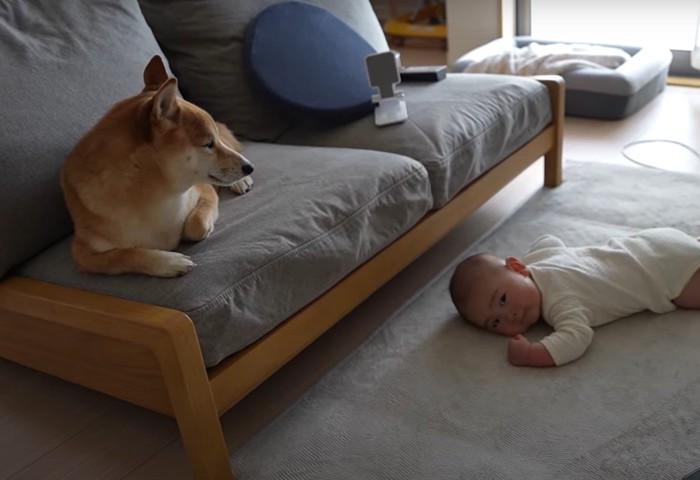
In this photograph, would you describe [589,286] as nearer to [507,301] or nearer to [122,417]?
[507,301]

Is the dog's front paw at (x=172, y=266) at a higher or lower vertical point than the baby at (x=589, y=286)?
higher

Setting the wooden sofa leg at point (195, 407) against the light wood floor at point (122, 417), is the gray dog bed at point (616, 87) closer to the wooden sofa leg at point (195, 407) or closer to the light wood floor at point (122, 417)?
the light wood floor at point (122, 417)

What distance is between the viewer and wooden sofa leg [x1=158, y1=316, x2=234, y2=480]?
131 centimetres

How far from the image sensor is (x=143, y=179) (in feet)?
4.79

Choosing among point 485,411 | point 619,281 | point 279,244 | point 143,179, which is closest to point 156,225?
point 143,179

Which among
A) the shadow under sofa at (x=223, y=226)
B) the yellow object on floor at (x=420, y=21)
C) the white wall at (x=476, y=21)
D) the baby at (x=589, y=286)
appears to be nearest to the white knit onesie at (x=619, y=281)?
the baby at (x=589, y=286)

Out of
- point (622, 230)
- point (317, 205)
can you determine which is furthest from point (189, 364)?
point (622, 230)

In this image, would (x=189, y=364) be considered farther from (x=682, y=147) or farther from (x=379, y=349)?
(x=682, y=147)

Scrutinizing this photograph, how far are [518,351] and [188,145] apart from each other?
86 centimetres

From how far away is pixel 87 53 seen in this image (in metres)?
1.84

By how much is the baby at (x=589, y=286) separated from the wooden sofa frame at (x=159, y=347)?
0.80 feet

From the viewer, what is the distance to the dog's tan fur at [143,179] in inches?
56.6

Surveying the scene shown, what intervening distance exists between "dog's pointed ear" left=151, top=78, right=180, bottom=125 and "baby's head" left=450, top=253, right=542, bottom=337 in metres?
0.80

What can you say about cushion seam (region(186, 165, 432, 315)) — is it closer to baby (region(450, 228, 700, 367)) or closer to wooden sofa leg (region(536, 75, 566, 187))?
baby (region(450, 228, 700, 367))
